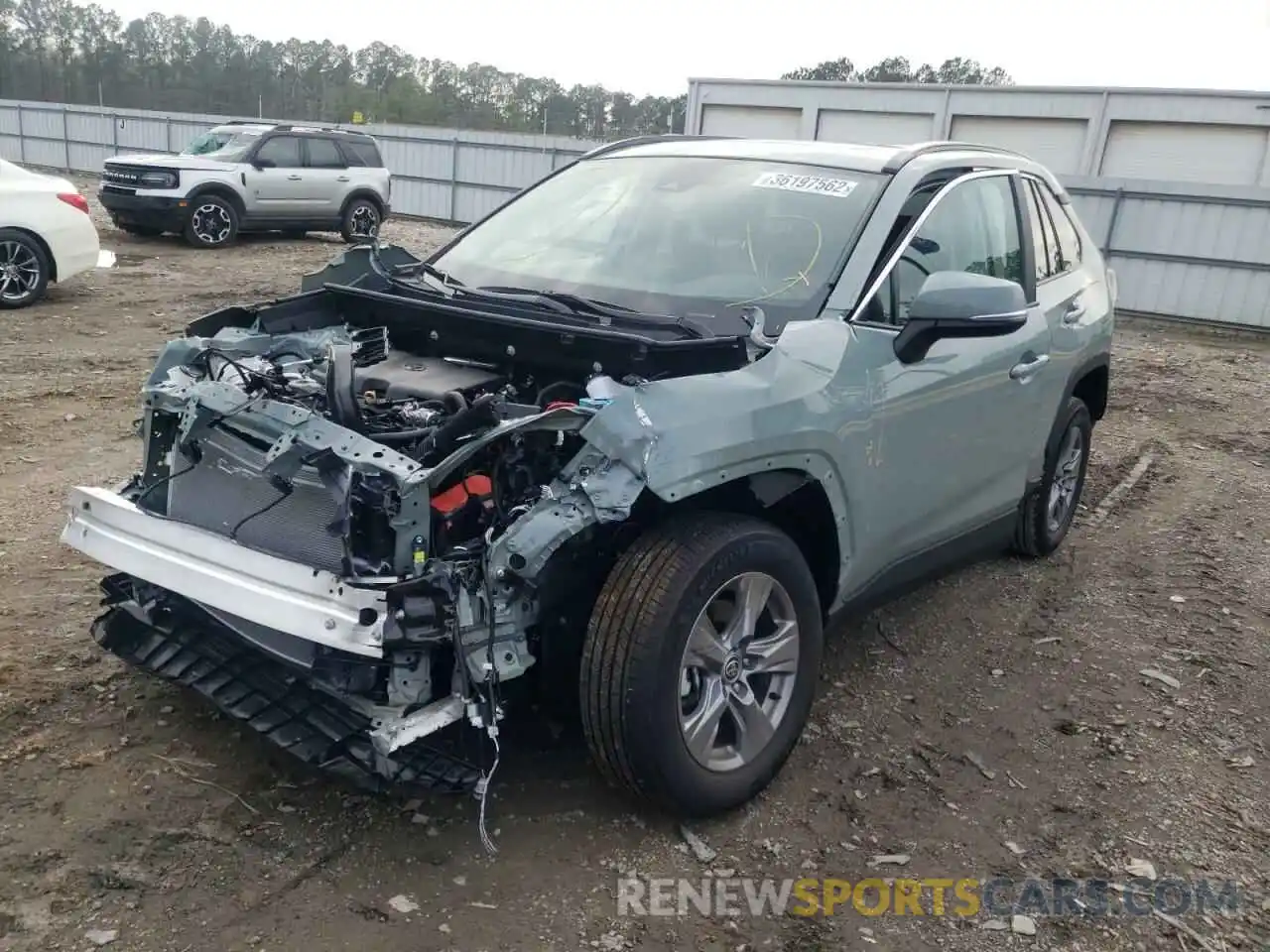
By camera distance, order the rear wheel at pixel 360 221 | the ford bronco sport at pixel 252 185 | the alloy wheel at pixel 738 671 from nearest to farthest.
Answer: the alloy wheel at pixel 738 671 → the ford bronco sport at pixel 252 185 → the rear wheel at pixel 360 221

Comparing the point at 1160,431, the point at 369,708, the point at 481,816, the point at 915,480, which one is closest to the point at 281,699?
the point at 369,708

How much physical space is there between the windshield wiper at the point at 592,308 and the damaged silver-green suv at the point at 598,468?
0.05 feet

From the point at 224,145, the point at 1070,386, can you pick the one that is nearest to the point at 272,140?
the point at 224,145

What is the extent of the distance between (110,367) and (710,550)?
22.9 ft

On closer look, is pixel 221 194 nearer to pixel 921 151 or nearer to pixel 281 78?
pixel 921 151

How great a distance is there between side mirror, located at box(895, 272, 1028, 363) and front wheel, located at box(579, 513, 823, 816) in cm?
87

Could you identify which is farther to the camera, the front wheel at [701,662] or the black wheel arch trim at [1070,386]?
the black wheel arch trim at [1070,386]

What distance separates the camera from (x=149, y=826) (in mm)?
2904

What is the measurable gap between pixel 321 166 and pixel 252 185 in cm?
130

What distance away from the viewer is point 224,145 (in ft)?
54.0

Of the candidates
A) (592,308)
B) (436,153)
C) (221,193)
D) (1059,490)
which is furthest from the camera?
(436,153)

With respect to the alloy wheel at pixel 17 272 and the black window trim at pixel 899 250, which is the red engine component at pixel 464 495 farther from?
the alloy wheel at pixel 17 272

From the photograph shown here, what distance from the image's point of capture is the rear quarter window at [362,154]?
17247 millimetres

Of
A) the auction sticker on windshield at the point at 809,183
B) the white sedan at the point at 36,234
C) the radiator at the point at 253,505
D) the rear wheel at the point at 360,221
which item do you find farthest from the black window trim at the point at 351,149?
the radiator at the point at 253,505
